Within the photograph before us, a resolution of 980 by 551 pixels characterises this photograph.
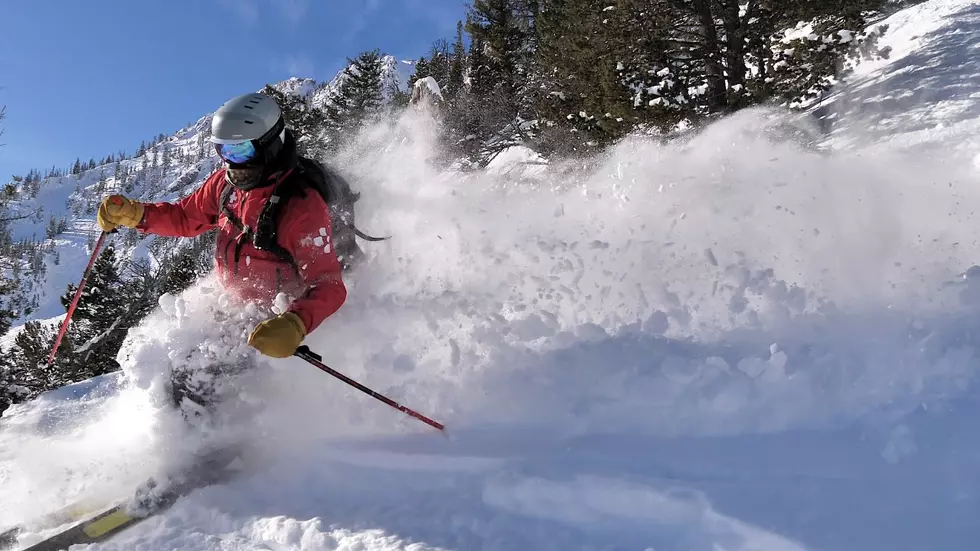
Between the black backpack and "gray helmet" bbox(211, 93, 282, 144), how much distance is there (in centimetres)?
34

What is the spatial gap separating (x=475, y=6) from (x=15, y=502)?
26163mm

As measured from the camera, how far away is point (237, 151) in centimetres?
383

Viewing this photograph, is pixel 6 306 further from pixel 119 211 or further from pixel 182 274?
pixel 119 211

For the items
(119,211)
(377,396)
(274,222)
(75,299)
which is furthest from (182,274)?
(377,396)

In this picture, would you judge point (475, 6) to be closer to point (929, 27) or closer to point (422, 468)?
point (929, 27)

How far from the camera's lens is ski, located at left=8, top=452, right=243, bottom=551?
321cm

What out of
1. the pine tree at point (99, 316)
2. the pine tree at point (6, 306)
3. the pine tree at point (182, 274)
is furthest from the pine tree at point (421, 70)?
the pine tree at point (6, 306)

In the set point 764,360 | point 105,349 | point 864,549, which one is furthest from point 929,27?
point 105,349

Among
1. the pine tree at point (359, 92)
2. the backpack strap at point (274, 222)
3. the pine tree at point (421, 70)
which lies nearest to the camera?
the backpack strap at point (274, 222)

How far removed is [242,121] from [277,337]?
1451 mm

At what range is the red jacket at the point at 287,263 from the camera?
3.74 m

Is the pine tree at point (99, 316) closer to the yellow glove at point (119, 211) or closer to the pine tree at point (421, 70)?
the yellow glove at point (119, 211)

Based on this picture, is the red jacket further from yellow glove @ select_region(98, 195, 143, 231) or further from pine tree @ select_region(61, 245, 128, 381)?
pine tree @ select_region(61, 245, 128, 381)

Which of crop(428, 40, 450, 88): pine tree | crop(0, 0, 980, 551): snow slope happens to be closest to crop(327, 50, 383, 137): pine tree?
crop(428, 40, 450, 88): pine tree
